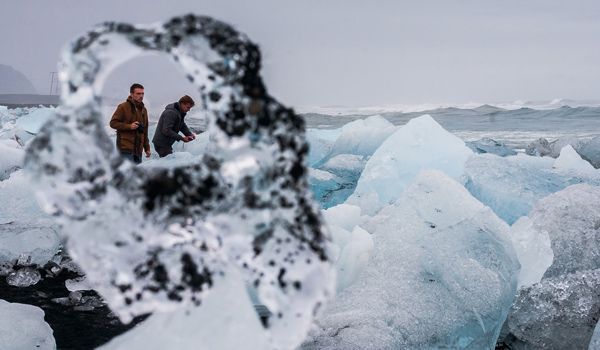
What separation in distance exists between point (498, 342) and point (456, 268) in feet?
3.17

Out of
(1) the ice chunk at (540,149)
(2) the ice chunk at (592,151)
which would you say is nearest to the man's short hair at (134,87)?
(2) the ice chunk at (592,151)

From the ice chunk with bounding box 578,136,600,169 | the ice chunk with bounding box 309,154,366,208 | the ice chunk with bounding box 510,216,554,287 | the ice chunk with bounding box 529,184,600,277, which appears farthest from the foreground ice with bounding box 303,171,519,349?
the ice chunk with bounding box 578,136,600,169

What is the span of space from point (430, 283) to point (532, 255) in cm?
119

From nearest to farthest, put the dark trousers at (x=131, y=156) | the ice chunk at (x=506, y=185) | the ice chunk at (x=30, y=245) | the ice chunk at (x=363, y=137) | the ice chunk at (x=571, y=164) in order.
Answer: the ice chunk at (x=30, y=245), the dark trousers at (x=131, y=156), the ice chunk at (x=506, y=185), the ice chunk at (x=571, y=164), the ice chunk at (x=363, y=137)

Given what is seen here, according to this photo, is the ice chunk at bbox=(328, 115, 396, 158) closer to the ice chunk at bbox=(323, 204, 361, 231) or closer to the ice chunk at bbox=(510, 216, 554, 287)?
the ice chunk at bbox=(323, 204, 361, 231)

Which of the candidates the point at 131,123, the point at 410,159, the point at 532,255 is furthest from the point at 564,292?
the point at 131,123

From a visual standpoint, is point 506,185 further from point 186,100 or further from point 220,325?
point 220,325

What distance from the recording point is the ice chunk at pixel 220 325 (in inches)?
74.2

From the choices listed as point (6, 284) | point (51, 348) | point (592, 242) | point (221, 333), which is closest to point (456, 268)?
point (592, 242)

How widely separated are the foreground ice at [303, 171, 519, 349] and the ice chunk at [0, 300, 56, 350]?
165 centimetres

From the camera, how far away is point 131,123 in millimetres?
5609

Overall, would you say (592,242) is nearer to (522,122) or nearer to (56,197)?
(56,197)

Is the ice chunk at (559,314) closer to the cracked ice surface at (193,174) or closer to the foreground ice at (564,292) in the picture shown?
the foreground ice at (564,292)

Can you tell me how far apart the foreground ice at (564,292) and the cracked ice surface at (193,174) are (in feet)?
11.1
